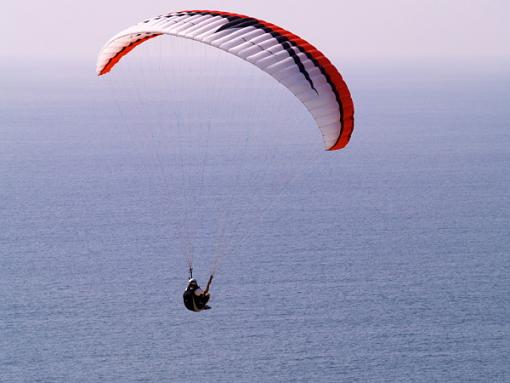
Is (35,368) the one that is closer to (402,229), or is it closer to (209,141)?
(402,229)

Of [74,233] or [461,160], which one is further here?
[461,160]

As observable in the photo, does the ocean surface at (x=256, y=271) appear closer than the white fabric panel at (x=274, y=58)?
No

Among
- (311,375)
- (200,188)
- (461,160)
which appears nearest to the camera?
(311,375)

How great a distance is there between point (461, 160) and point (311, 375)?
11359cm

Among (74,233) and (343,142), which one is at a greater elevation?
(343,142)

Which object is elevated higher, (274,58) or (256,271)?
(274,58)

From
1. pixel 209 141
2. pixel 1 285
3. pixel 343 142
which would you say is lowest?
pixel 209 141

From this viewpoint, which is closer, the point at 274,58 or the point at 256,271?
the point at 274,58

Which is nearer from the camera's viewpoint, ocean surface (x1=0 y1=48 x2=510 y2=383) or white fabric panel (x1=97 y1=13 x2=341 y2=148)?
white fabric panel (x1=97 y1=13 x2=341 y2=148)

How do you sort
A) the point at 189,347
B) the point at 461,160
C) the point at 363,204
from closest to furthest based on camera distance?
the point at 189,347
the point at 363,204
the point at 461,160

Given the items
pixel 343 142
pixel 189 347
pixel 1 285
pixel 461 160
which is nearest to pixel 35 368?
pixel 189 347

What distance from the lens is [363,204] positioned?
12900cm

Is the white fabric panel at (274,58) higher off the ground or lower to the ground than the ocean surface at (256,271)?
higher

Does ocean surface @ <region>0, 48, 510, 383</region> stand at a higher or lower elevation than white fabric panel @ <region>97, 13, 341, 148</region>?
lower
